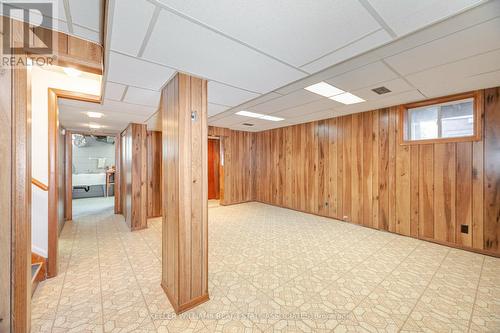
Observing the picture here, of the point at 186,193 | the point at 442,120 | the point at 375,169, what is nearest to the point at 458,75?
the point at 442,120

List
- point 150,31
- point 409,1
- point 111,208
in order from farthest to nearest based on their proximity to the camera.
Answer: point 111,208 → point 150,31 → point 409,1

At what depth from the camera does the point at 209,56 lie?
5.43 ft

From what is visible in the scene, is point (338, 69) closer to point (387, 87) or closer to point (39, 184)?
point (387, 87)

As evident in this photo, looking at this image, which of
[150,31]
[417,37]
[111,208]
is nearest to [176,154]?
[150,31]

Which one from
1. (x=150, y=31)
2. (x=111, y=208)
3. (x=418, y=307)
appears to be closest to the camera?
(x=150, y=31)

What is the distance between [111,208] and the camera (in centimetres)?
630

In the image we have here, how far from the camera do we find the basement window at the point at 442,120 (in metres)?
3.06

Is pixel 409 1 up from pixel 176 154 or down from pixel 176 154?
up

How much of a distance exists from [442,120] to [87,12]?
4901 millimetres

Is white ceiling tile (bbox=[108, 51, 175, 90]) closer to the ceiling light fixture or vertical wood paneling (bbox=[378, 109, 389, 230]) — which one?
the ceiling light fixture

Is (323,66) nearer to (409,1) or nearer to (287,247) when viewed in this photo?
(409,1)

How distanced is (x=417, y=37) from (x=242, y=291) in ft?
9.43

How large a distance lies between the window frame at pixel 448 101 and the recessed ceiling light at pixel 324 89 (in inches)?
67.0

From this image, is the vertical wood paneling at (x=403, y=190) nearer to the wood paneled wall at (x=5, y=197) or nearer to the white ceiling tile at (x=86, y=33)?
the white ceiling tile at (x=86, y=33)
